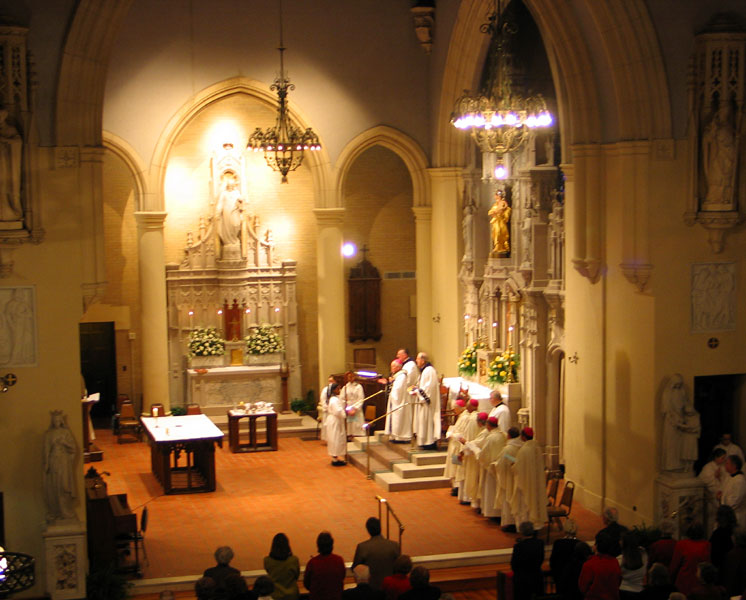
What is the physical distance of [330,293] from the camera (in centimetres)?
2100

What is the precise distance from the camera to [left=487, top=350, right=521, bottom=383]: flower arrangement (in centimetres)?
1781

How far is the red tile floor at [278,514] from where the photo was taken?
13.4 meters

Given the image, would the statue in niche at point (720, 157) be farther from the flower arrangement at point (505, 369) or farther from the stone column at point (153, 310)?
the stone column at point (153, 310)

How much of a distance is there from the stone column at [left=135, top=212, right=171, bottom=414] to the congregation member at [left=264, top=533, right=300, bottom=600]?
11484mm

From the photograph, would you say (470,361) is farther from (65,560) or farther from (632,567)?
(632,567)

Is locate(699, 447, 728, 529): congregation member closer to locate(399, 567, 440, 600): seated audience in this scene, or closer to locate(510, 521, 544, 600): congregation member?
locate(510, 521, 544, 600): congregation member

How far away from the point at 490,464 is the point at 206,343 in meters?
8.69

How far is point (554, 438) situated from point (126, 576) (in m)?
7.59

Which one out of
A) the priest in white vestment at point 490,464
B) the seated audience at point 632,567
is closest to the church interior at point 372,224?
the priest in white vestment at point 490,464

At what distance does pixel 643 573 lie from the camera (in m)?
9.84

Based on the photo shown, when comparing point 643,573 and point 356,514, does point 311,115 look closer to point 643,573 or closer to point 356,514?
point 356,514

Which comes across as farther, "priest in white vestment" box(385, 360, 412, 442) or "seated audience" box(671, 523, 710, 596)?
"priest in white vestment" box(385, 360, 412, 442)

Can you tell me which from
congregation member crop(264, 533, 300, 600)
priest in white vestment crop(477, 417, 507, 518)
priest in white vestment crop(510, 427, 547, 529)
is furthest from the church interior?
congregation member crop(264, 533, 300, 600)

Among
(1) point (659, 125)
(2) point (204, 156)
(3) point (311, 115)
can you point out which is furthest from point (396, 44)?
(1) point (659, 125)
